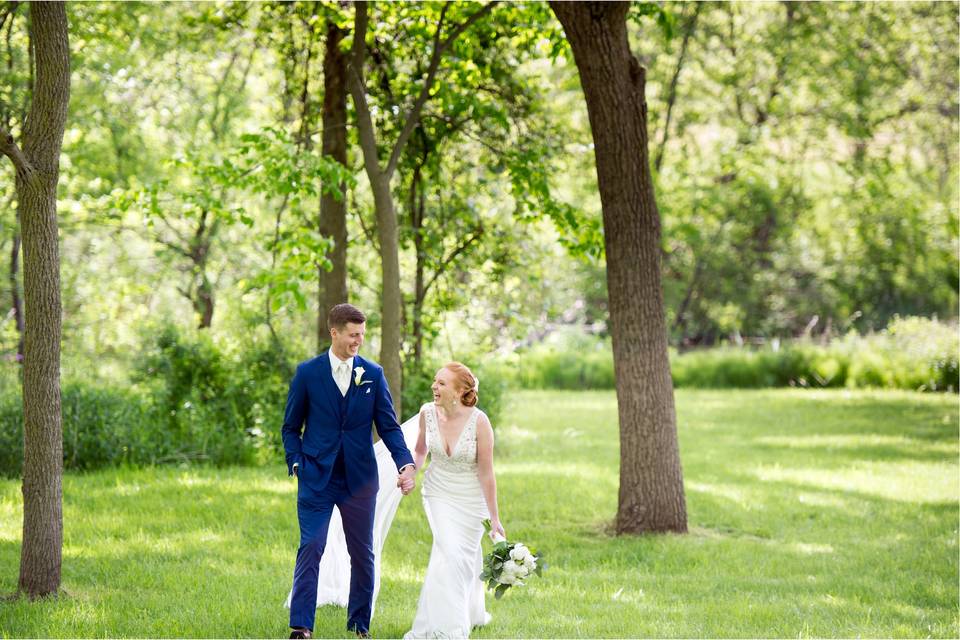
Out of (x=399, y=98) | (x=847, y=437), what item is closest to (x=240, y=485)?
(x=399, y=98)

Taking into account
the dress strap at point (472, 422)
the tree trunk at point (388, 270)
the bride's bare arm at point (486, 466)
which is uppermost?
the tree trunk at point (388, 270)

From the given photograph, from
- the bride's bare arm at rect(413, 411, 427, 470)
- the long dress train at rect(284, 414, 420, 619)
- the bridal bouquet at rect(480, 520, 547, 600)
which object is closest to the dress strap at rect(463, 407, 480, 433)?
the bride's bare arm at rect(413, 411, 427, 470)

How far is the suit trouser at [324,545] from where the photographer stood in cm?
553

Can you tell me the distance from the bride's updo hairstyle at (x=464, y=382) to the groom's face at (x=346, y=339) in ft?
2.00

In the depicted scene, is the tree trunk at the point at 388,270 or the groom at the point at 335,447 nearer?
the groom at the point at 335,447

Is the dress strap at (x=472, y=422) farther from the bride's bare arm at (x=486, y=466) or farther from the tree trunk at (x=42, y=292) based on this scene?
the tree trunk at (x=42, y=292)

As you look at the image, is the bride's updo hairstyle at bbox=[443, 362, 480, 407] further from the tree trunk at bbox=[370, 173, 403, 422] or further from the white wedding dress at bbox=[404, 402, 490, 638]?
the tree trunk at bbox=[370, 173, 403, 422]

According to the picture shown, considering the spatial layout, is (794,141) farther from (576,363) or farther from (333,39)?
(333,39)

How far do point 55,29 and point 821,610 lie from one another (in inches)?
249

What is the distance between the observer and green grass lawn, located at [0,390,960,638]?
20.3ft

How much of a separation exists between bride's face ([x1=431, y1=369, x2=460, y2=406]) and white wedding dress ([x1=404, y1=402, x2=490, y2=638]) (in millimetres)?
145

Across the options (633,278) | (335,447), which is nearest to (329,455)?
(335,447)

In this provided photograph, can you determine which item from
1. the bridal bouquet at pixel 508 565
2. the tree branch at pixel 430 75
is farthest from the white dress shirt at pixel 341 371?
the tree branch at pixel 430 75

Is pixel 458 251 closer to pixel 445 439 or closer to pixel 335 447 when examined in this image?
pixel 445 439
